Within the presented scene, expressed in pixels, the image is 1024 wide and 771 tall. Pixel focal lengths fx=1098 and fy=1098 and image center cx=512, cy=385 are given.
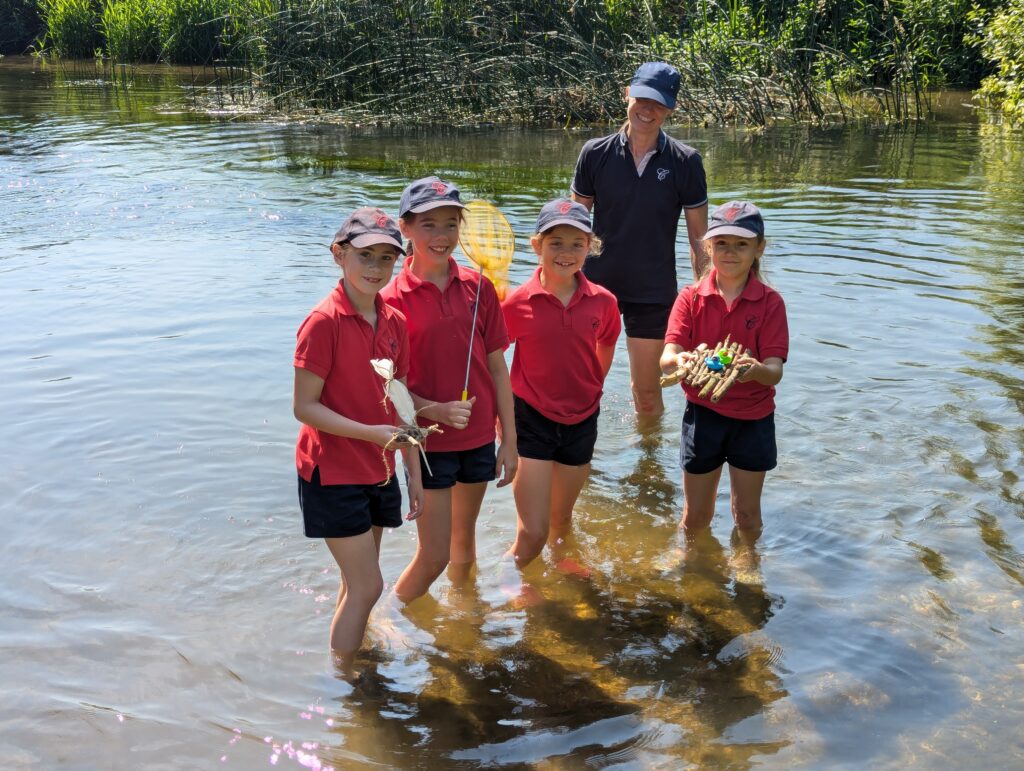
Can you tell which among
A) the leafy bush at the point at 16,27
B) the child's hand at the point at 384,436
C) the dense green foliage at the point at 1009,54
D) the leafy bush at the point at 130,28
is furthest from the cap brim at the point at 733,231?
the leafy bush at the point at 16,27

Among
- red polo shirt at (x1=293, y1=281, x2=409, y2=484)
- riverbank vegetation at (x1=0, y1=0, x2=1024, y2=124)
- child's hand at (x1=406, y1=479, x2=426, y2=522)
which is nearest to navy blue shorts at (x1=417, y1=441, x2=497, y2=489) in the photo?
child's hand at (x1=406, y1=479, x2=426, y2=522)

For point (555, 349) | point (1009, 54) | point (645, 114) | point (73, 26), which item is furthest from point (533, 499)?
point (73, 26)

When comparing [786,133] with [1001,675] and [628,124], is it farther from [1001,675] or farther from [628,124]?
[1001,675]

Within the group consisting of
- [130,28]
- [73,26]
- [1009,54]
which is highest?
[73,26]

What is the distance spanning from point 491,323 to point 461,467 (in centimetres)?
58

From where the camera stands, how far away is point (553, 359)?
4.61 metres

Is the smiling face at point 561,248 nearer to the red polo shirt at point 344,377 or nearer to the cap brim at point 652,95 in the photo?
the red polo shirt at point 344,377

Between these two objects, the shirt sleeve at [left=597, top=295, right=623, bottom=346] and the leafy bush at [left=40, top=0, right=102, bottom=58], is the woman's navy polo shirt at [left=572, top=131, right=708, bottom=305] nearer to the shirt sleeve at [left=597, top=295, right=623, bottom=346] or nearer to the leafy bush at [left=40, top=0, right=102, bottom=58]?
the shirt sleeve at [left=597, top=295, right=623, bottom=346]

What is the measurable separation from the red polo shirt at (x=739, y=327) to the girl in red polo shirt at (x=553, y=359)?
349 mm

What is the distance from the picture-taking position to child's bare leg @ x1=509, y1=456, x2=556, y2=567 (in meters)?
4.66

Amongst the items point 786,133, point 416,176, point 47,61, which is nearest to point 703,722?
point 416,176

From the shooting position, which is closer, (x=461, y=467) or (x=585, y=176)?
(x=461, y=467)

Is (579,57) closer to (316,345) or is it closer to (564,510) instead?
(564,510)

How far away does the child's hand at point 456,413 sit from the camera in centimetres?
394
